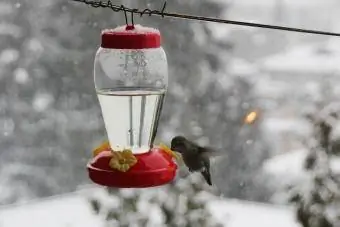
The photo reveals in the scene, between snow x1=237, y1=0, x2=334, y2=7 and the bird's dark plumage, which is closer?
the bird's dark plumage

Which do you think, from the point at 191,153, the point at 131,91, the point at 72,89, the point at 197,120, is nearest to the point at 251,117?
the point at 197,120

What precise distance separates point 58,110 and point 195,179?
1.33ft

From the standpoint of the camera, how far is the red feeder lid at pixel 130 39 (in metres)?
1.09

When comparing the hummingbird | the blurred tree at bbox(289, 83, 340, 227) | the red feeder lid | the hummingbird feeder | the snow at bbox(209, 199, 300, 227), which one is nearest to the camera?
the red feeder lid

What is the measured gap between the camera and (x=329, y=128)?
1.73 metres

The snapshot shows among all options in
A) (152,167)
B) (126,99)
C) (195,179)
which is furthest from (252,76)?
(152,167)

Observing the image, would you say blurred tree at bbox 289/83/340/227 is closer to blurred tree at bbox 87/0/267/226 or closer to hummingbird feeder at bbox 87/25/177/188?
blurred tree at bbox 87/0/267/226

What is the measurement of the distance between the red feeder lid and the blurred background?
69 centimetres

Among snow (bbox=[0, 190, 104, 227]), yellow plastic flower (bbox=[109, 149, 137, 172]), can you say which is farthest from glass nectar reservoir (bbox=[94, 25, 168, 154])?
snow (bbox=[0, 190, 104, 227])

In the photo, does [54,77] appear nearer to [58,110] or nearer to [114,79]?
[58,110]

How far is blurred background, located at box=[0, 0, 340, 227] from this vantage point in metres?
1.75

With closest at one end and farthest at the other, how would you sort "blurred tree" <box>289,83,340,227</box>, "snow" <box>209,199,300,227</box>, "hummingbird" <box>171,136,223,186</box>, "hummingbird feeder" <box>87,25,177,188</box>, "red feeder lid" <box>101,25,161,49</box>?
1. "red feeder lid" <box>101,25,161,49</box>
2. "hummingbird feeder" <box>87,25,177,188</box>
3. "hummingbird" <box>171,136,223,186</box>
4. "blurred tree" <box>289,83,340,227</box>
5. "snow" <box>209,199,300,227</box>

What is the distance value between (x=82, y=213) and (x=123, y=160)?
0.81 m

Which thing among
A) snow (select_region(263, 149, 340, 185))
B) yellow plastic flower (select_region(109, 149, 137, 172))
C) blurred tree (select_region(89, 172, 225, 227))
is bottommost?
blurred tree (select_region(89, 172, 225, 227))
